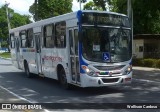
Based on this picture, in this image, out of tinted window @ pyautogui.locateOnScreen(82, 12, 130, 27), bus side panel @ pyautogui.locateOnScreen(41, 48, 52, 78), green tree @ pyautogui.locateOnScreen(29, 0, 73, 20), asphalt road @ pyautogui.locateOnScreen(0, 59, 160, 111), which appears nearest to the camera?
asphalt road @ pyautogui.locateOnScreen(0, 59, 160, 111)

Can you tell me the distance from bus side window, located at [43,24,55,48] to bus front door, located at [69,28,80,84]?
2.16 metres

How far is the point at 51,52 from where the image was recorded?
16.4 meters

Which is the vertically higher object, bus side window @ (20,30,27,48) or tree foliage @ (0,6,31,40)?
tree foliage @ (0,6,31,40)

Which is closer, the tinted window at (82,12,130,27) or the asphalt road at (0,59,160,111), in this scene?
the asphalt road at (0,59,160,111)

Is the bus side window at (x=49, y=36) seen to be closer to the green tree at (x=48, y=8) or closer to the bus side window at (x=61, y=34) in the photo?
the bus side window at (x=61, y=34)

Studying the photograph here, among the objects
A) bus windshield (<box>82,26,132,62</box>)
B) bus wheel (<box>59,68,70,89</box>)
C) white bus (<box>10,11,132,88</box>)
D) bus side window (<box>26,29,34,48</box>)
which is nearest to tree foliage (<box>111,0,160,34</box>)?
bus side window (<box>26,29,34,48</box>)

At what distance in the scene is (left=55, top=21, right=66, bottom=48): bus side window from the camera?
14703 mm

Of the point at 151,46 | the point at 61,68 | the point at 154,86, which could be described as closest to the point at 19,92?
the point at 61,68

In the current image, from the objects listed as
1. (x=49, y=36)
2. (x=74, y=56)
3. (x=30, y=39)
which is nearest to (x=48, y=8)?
(x=30, y=39)

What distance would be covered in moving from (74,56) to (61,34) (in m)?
1.63

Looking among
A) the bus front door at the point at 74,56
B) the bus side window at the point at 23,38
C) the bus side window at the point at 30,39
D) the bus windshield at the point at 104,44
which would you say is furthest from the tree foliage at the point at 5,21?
the bus windshield at the point at 104,44

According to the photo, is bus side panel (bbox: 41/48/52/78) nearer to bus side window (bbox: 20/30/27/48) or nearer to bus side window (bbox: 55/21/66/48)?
bus side window (bbox: 55/21/66/48)

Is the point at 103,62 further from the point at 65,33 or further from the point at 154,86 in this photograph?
the point at 154,86

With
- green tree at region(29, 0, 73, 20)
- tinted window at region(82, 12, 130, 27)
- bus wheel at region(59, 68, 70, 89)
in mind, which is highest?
green tree at region(29, 0, 73, 20)
